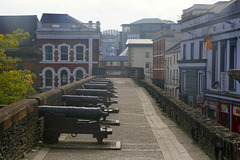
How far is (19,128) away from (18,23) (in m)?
49.8

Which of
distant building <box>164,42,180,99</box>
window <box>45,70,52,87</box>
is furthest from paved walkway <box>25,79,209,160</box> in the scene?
distant building <box>164,42,180,99</box>

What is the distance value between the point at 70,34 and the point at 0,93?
27808 mm

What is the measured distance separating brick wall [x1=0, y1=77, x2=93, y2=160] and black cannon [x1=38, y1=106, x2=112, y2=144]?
23 centimetres

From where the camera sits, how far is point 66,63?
50281mm

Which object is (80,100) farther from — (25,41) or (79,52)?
(25,41)

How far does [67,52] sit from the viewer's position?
5047 centimetres

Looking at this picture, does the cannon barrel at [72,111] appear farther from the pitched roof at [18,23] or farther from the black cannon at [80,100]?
the pitched roof at [18,23]

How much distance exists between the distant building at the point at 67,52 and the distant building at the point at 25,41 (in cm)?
108

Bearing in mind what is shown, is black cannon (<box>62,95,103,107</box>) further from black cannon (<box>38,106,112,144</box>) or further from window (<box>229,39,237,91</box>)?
window (<box>229,39,237,91</box>)

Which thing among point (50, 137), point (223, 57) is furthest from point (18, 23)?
point (50, 137)

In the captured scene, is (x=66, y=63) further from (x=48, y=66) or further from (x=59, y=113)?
(x=59, y=113)

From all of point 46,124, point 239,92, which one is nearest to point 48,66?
point 239,92

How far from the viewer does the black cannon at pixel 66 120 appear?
10719mm

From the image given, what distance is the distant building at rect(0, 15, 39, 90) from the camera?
48.3 meters
